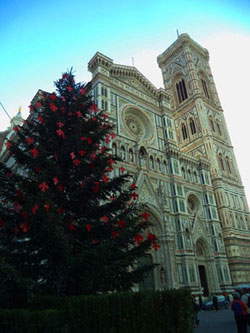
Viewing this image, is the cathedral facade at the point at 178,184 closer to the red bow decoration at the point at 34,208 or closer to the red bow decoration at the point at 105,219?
the red bow decoration at the point at 105,219

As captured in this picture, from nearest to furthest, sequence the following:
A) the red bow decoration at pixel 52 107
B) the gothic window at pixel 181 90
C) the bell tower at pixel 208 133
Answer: the red bow decoration at pixel 52 107 < the bell tower at pixel 208 133 < the gothic window at pixel 181 90

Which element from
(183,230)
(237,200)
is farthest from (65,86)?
(237,200)

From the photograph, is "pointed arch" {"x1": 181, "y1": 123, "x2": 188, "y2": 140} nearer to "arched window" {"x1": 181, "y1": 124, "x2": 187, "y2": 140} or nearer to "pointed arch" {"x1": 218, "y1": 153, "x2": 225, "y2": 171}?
"arched window" {"x1": 181, "y1": 124, "x2": 187, "y2": 140}

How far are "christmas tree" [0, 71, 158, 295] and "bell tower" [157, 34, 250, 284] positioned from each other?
25065 millimetres

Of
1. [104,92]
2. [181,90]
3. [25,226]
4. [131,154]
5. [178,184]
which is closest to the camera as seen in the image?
[25,226]

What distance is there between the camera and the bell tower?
1193 inches

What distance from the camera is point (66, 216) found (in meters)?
7.84

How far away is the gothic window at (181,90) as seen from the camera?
142 ft

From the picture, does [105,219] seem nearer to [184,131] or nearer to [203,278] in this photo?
[203,278]

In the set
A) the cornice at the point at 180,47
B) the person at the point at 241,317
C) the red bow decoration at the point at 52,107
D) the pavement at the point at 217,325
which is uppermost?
the cornice at the point at 180,47

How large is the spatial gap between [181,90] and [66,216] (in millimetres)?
41031

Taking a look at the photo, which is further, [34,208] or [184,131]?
[184,131]

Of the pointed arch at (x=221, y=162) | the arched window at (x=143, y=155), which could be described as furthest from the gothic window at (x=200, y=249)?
the pointed arch at (x=221, y=162)

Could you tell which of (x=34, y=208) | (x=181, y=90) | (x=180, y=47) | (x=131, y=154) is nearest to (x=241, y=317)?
(x=34, y=208)
